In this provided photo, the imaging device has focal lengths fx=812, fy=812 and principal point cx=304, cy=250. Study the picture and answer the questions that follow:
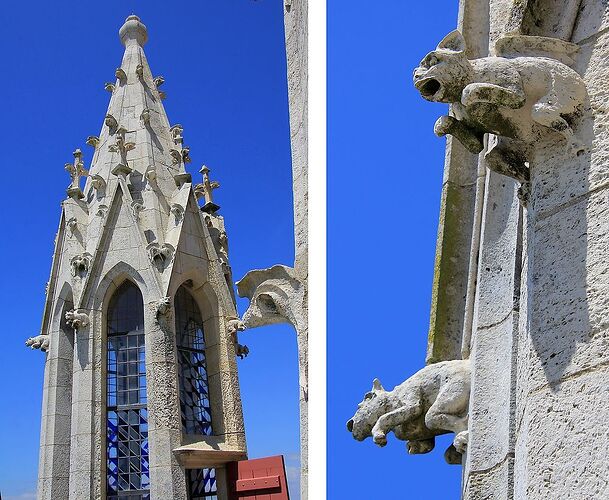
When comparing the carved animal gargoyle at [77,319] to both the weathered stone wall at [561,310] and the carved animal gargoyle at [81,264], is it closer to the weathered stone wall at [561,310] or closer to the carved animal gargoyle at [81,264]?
the carved animal gargoyle at [81,264]

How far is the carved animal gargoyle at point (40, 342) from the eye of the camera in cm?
1419

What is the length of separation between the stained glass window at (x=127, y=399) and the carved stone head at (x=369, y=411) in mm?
10296

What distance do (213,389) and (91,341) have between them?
7.29 feet

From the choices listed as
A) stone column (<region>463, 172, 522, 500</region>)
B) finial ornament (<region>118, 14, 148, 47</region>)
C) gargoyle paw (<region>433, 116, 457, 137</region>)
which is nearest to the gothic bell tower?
finial ornament (<region>118, 14, 148, 47</region>)

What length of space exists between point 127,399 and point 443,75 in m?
11.9

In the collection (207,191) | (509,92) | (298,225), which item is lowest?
(509,92)

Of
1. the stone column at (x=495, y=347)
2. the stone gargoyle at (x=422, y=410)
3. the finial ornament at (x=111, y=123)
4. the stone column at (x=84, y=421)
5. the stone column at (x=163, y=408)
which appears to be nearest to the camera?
the stone column at (x=495, y=347)

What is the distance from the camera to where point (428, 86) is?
220 centimetres

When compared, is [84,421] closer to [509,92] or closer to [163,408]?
[163,408]

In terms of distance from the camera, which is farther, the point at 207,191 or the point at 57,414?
the point at 207,191

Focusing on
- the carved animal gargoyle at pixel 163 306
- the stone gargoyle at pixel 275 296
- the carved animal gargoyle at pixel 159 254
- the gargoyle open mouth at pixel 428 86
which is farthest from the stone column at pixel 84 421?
the gargoyle open mouth at pixel 428 86

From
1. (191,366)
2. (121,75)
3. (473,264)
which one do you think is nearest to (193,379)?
(191,366)

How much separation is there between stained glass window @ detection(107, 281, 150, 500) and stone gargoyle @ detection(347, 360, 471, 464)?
34.1 feet

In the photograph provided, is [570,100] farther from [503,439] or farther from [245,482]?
[245,482]
